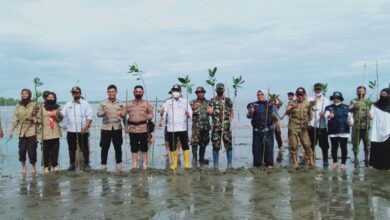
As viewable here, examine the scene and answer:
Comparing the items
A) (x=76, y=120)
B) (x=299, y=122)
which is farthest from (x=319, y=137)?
(x=76, y=120)

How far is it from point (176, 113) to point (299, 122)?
2.90 metres

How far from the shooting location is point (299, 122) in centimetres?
1047

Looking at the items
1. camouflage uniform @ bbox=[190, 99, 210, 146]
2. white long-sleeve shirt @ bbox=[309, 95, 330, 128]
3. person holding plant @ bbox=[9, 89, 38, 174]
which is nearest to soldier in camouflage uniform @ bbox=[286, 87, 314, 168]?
white long-sleeve shirt @ bbox=[309, 95, 330, 128]

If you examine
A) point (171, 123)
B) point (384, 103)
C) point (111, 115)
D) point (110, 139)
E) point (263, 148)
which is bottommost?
point (263, 148)

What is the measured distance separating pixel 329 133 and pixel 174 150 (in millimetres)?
3567

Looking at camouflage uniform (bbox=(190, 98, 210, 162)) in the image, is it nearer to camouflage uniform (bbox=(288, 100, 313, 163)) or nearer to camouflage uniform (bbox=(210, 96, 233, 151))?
camouflage uniform (bbox=(210, 96, 233, 151))

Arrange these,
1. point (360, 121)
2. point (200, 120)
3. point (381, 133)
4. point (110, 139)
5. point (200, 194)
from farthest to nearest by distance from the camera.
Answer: point (360, 121), point (200, 120), point (110, 139), point (381, 133), point (200, 194)

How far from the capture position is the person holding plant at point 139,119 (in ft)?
31.9

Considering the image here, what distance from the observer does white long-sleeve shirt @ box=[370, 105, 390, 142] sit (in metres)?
9.45

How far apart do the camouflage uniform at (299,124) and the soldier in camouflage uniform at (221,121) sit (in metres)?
1.54

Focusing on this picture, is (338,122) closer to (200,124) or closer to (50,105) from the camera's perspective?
(200,124)

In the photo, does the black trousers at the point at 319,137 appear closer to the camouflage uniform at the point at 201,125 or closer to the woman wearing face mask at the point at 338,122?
the woman wearing face mask at the point at 338,122

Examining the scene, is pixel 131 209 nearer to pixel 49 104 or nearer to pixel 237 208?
pixel 237 208

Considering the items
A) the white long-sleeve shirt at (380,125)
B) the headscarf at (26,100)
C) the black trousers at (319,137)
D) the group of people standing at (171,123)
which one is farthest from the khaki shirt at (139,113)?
the white long-sleeve shirt at (380,125)
